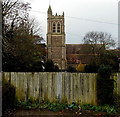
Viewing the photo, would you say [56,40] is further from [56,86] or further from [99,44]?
[56,86]

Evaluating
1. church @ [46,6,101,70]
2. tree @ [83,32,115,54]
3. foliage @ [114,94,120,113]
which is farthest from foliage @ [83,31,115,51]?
foliage @ [114,94,120,113]

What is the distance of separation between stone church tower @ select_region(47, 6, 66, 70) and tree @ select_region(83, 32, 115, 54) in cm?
1790

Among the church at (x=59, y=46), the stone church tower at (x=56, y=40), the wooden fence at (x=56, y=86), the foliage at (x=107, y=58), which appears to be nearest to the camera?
the wooden fence at (x=56, y=86)

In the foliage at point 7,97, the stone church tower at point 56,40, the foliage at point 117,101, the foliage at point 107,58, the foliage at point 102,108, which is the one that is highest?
the stone church tower at point 56,40

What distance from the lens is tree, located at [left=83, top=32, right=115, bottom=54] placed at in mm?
46400

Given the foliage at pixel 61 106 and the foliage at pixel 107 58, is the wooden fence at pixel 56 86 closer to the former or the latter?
the foliage at pixel 61 106

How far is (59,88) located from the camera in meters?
9.41

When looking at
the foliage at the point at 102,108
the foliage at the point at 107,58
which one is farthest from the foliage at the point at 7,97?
the foliage at the point at 107,58

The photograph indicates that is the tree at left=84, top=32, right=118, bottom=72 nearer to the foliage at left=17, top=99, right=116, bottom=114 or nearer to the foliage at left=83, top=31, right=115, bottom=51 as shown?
the foliage at left=83, top=31, right=115, bottom=51

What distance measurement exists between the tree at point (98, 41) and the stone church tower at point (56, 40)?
17.9 metres

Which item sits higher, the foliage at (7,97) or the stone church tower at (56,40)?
the stone church tower at (56,40)

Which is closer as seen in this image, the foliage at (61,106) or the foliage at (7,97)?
the foliage at (7,97)

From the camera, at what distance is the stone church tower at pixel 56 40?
2650 inches

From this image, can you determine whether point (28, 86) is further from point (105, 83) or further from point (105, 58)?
point (105, 58)
